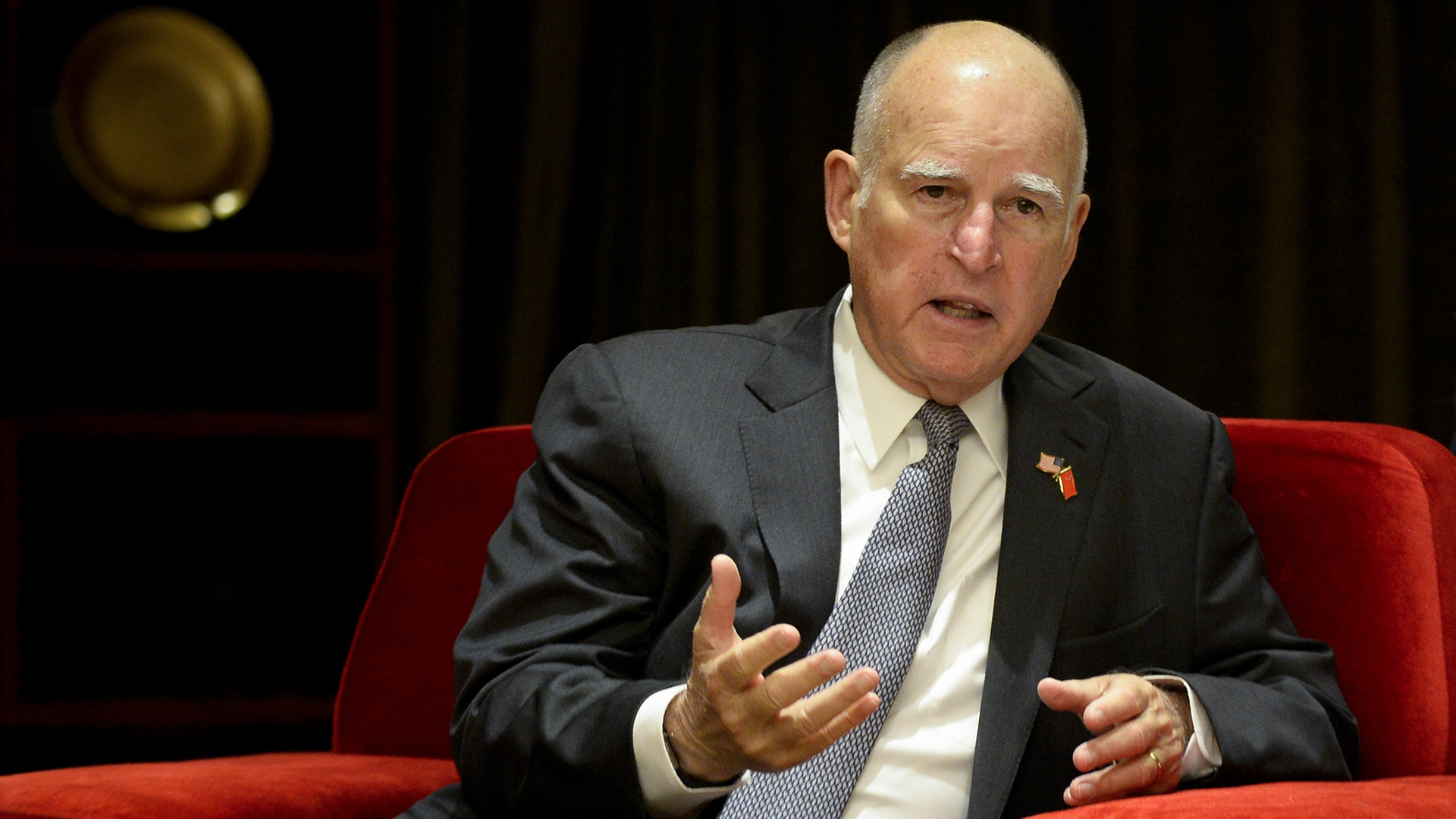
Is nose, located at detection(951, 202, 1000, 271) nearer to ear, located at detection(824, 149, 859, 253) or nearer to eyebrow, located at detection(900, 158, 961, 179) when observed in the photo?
eyebrow, located at detection(900, 158, 961, 179)

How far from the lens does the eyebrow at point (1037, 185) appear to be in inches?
53.1

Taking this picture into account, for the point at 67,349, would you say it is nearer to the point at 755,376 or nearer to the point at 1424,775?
the point at 755,376

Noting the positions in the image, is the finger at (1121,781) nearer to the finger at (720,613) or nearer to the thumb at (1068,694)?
the thumb at (1068,694)

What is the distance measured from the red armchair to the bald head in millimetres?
433

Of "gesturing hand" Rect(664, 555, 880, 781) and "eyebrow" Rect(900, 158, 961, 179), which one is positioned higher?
"eyebrow" Rect(900, 158, 961, 179)

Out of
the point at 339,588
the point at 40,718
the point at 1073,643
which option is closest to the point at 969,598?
the point at 1073,643

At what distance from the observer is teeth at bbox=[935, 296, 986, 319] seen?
1.37 meters

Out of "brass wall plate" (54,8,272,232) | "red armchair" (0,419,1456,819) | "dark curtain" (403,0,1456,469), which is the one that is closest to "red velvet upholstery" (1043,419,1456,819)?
"red armchair" (0,419,1456,819)

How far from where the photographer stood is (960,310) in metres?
1.37

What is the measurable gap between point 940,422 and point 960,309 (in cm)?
12

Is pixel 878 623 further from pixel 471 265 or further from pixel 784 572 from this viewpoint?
pixel 471 265

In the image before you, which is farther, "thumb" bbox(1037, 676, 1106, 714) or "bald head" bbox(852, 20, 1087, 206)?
"bald head" bbox(852, 20, 1087, 206)

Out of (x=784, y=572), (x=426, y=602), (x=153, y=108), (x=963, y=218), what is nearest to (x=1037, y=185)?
(x=963, y=218)

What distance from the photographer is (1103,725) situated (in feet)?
3.68
